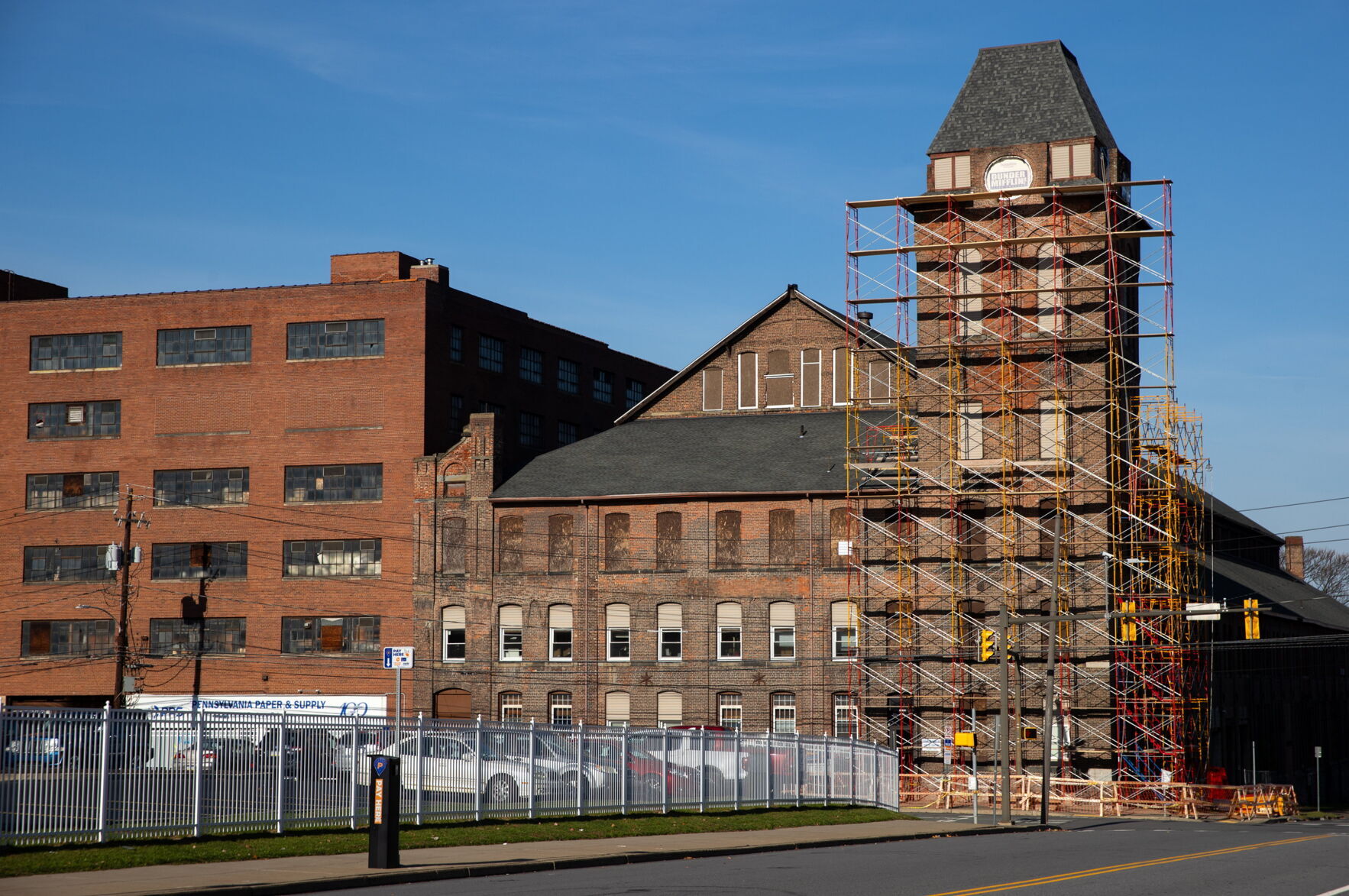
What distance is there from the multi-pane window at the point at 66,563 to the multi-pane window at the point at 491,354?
A: 18.9 metres

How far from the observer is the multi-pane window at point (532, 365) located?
79125 mm

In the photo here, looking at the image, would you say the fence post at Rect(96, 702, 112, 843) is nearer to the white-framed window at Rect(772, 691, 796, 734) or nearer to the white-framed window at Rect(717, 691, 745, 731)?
the white-framed window at Rect(717, 691, 745, 731)

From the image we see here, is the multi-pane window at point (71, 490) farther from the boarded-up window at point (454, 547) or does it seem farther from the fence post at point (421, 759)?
the fence post at point (421, 759)

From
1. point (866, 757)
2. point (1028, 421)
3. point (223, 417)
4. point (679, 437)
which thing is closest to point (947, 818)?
point (866, 757)

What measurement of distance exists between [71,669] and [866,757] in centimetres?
4285

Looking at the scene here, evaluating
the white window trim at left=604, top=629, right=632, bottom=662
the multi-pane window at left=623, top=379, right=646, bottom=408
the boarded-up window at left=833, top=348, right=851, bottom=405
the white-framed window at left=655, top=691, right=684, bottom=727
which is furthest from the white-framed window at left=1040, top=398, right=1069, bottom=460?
the multi-pane window at left=623, top=379, right=646, bottom=408

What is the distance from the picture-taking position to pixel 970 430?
5784cm

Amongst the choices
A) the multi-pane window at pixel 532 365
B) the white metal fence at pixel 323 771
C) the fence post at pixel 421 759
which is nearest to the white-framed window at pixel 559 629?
the multi-pane window at pixel 532 365

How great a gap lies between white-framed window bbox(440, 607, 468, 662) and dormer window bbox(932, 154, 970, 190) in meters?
25.2

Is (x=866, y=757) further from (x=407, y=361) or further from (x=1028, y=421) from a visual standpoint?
(x=407, y=361)

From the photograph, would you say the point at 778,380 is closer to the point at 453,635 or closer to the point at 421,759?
the point at 453,635

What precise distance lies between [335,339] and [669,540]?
18.8 meters

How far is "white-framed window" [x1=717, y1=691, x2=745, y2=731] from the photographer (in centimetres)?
6175

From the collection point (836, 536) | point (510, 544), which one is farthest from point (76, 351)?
point (836, 536)
